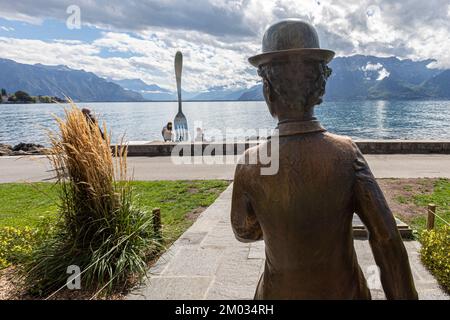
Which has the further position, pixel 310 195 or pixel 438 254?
pixel 438 254

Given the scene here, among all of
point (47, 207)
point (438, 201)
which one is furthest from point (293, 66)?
point (47, 207)

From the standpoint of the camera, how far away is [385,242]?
1.53 m

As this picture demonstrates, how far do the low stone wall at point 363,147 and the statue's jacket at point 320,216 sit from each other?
1228 centimetres

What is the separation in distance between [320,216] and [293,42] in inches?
31.5

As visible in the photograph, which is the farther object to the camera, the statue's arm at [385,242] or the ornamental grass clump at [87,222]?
the ornamental grass clump at [87,222]

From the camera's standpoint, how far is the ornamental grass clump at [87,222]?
431 cm

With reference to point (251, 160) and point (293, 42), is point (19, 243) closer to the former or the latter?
point (251, 160)

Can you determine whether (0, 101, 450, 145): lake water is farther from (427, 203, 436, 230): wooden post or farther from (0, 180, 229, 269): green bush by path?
(427, 203, 436, 230): wooden post

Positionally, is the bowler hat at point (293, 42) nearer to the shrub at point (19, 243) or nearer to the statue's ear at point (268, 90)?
the statue's ear at point (268, 90)

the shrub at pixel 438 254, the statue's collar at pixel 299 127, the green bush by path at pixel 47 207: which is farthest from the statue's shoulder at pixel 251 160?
the green bush by path at pixel 47 207

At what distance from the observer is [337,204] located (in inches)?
62.1
